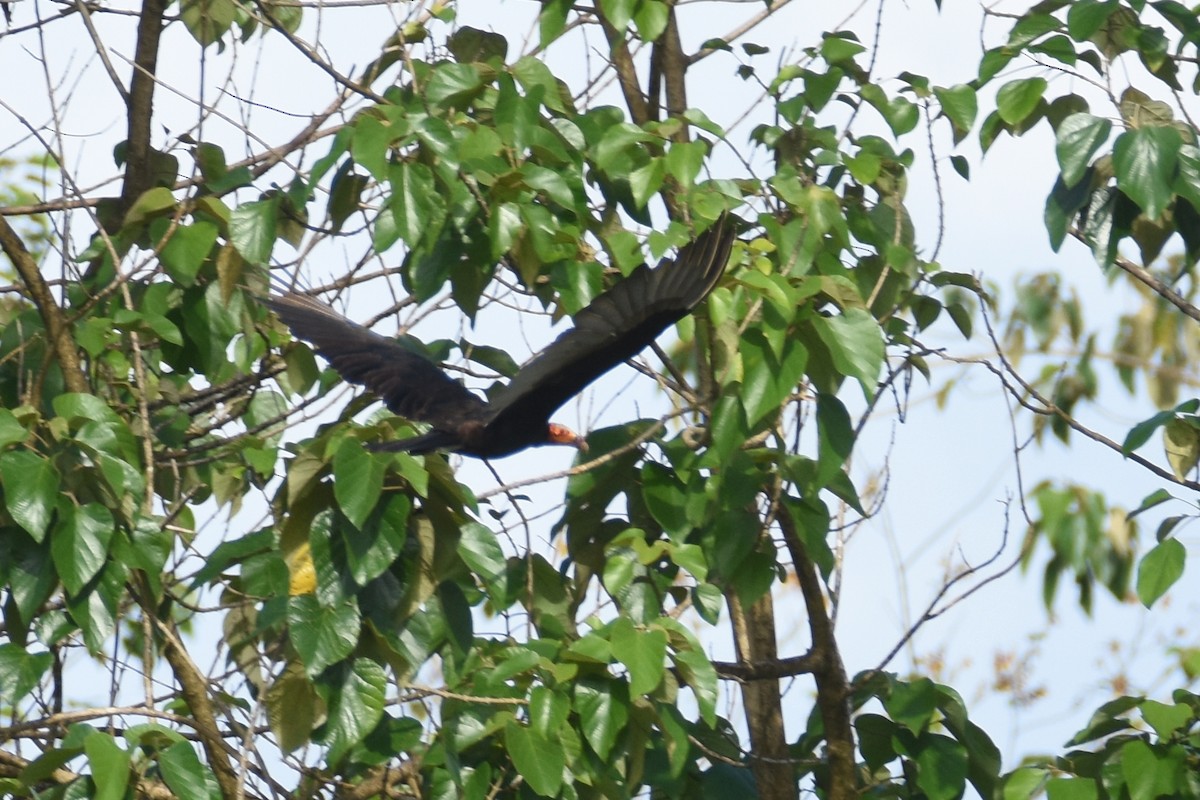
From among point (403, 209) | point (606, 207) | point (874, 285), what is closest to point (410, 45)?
point (606, 207)

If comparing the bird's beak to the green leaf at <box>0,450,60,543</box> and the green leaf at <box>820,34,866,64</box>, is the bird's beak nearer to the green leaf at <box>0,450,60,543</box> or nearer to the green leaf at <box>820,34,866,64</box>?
the green leaf at <box>820,34,866,64</box>

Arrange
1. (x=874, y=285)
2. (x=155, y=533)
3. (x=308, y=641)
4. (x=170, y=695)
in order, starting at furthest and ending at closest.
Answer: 1. (x=874, y=285)
2. (x=170, y=695)
3. (x=155, y=533)
4. (x=308, y=641)

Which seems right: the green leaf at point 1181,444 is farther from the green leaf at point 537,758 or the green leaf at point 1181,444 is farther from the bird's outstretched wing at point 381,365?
the bird's outstretched wing at point 381,365

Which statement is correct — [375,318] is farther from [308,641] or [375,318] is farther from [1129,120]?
[1129,120]

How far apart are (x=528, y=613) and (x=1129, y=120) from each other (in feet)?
5.33

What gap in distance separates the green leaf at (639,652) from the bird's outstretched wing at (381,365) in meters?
1.33

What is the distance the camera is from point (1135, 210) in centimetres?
315

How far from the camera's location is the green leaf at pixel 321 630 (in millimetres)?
2555

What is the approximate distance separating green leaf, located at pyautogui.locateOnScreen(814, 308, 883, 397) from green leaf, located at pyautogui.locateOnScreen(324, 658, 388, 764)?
0.99m

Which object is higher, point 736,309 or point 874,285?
point 874,285

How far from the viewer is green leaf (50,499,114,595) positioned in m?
2.54

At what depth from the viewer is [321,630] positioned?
2592mm

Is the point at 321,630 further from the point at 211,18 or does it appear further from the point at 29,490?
the point at 211,18

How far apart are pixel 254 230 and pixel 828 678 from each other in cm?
163
